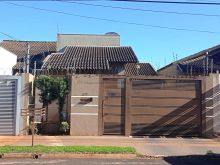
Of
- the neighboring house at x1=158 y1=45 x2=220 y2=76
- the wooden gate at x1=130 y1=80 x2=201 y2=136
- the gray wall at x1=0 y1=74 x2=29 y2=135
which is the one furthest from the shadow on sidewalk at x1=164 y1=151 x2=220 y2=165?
the neighboring house at x1=158 y1=45 x2=220 y2=76

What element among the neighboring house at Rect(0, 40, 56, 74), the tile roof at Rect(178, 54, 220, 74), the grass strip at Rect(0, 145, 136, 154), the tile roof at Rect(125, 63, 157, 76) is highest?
the neighboring house at Rect(0, 40, 56, 74)

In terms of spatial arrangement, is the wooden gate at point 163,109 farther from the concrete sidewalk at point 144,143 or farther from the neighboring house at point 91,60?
the neighboring house at point 91,60

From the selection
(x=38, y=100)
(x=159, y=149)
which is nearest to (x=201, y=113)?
(x=159, y=149)

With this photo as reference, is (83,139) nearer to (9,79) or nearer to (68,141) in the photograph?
(68,141)

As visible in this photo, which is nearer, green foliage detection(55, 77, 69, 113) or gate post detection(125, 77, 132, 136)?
gate post detection(125, 77, 132, 136)

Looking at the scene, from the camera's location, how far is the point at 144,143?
19.1 meters

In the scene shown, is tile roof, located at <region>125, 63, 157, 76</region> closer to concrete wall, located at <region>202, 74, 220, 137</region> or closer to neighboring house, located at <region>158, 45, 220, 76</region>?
neighboring house, located at <region>158, 45, 220, 76</region>

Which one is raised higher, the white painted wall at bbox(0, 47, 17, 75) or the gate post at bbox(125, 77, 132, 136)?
the white painted wall at bbox(0, 47, 17, 75)

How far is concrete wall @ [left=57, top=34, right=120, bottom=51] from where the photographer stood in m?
49.9

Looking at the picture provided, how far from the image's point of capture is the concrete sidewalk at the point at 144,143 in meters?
16.9

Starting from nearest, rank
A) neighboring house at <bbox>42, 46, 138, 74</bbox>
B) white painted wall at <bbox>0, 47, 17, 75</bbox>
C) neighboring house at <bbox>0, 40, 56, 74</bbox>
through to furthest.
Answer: neighboring house at <bbox>42, 46, 138, 74</bbox>, white painted wall at <bbox>0, 47, 17, 75</bbox>, neighboring house at <bbox>0, 40, 56, 74</bbox>

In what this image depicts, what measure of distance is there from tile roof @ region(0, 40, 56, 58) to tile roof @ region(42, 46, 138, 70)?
11.0 m

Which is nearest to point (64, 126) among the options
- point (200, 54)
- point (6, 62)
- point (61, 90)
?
point (61, 90)

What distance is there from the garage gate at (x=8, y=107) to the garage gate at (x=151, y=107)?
12.8ft
